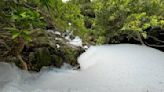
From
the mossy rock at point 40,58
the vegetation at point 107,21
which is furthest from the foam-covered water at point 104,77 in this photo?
the vegetation at point 107,21

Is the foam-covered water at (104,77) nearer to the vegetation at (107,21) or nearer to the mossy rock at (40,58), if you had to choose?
the mossy rock at (40,58)

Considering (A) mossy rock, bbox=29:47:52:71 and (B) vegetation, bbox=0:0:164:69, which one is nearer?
(B) vegetation, bbox=0:0:164:69

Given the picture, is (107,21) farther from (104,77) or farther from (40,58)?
(104,77)

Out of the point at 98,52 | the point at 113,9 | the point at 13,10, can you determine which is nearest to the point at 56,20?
the point at 13,10

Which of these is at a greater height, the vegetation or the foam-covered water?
the vegetation

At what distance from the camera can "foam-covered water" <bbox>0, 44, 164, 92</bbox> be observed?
2.21 metres

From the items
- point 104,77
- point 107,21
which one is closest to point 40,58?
point 104,77

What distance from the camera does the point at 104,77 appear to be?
253cm

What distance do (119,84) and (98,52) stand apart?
50.0 inches

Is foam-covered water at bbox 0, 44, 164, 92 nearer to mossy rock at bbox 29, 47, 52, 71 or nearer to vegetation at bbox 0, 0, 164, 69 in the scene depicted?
mossy rock at bbox 29, 47, 52, 71

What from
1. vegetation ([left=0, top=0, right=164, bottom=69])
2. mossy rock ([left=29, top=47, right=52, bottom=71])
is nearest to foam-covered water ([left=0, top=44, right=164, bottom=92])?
mossy rock ([left=29, top=47, right=52, bottom=71])

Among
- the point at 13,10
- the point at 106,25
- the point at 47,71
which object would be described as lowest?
the point at 47,71

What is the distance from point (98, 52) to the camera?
11.7 feet

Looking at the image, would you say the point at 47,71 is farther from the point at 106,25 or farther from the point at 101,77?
the point at 106,25
